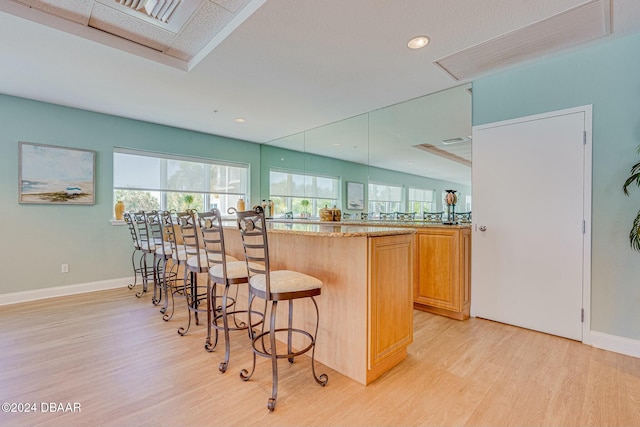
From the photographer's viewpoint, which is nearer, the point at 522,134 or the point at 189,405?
the point at 189,405

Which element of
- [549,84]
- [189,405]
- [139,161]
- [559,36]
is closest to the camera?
[189,405]

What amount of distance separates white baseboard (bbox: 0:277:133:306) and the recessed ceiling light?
4.88 metres

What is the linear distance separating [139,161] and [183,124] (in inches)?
35.9

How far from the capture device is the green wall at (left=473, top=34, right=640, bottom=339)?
234 centimetres

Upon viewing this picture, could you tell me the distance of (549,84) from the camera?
271 centimetres

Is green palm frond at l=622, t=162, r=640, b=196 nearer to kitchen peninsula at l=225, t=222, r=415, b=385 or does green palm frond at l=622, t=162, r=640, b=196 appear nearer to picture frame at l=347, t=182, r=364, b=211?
kitchen peninsula at l=225, t=222, r=415, b=385

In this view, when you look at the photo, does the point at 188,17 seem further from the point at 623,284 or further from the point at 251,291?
the point at 623,284

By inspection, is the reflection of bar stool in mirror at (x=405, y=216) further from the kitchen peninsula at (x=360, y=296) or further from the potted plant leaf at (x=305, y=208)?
the kitchen peninsula at (x=360, y=296)

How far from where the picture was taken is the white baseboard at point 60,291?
12.1ft

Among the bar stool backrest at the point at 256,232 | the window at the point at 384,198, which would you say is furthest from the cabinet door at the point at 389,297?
the window at the point at 384,198

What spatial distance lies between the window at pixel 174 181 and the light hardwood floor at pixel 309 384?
7.91 ft

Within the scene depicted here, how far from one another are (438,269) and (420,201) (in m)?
1.34

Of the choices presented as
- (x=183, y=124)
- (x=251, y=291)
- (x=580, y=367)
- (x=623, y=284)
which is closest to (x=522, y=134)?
(x=623, y=284)

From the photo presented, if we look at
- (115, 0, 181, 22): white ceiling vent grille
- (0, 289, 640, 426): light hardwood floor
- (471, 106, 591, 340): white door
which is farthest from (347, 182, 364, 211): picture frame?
(115, 0, 181, 22): white ceiling vent grille
